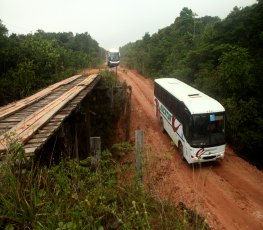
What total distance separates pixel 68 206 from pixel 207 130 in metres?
9.73

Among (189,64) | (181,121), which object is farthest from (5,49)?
(181,121)

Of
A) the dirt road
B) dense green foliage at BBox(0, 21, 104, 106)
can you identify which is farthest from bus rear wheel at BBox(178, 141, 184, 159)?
dense green foliage at BBox(0, 21, 104, 106)

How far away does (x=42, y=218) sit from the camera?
3.99 metres

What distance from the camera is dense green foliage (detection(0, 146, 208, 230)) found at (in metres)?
3.92

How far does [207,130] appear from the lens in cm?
1281

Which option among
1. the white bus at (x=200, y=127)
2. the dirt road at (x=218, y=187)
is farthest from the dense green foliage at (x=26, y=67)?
the white bus at (x=200, y=127)

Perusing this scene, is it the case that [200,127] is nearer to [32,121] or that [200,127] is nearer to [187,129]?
[187,129]

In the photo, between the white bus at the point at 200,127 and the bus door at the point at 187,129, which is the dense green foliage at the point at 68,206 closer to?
the white bus at the point at 200,127

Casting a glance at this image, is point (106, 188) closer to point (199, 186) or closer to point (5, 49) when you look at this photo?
point (199, 186)

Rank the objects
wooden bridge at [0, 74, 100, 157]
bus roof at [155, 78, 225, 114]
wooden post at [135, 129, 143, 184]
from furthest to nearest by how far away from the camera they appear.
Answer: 1. bus roof at [155, 78, 225, 114]
2. wooden bridge at [0, 74, 100, 157]
3. wooden post at [135, 129, 143, 184]

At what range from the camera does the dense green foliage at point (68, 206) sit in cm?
392

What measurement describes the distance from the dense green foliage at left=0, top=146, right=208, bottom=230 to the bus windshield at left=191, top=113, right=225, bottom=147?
820cm

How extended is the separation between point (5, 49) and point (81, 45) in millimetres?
29517

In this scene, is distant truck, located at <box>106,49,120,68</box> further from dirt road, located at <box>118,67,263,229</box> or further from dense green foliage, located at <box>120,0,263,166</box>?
dirt road, located at <box>118,67,263,229</box>
